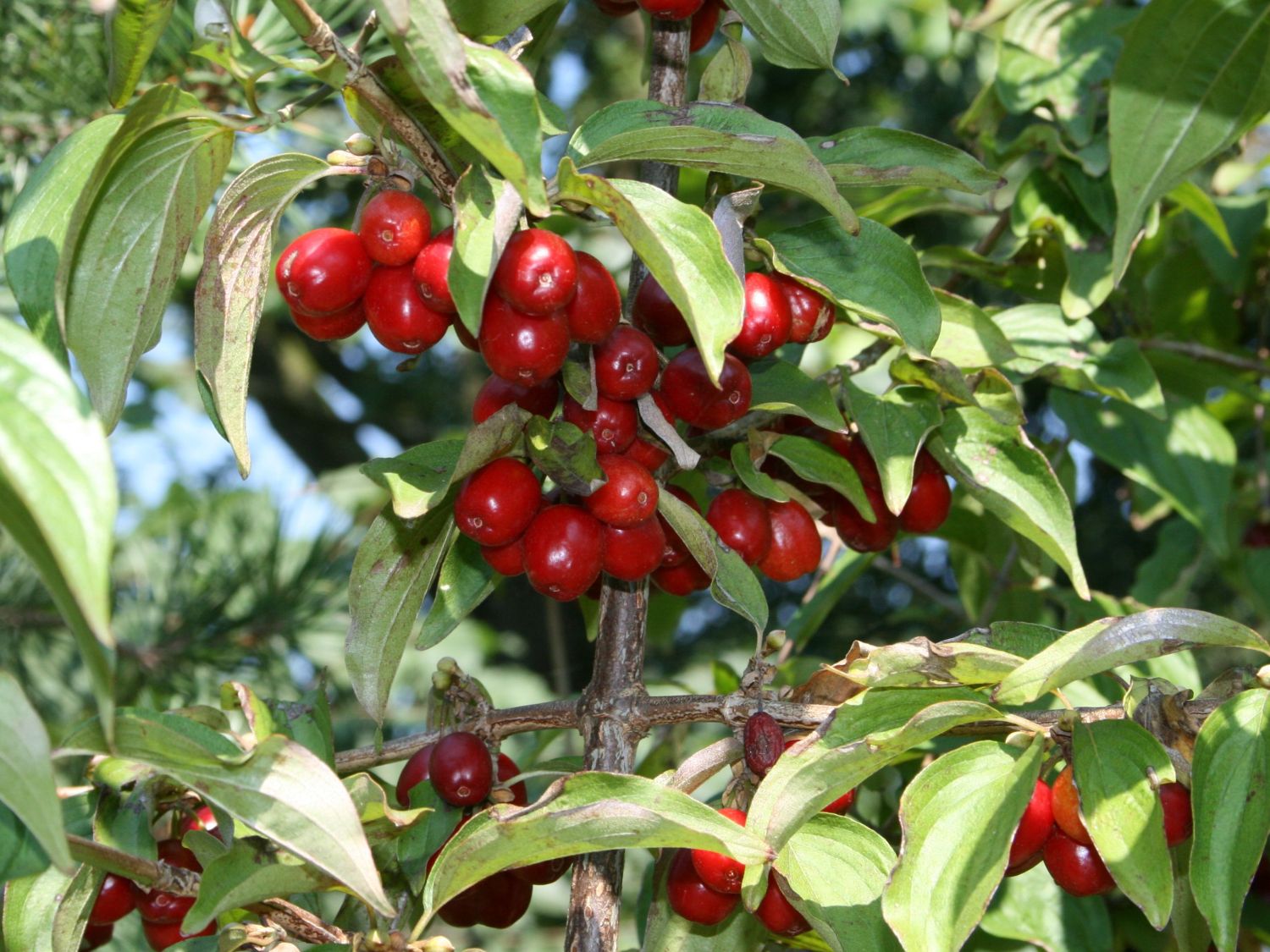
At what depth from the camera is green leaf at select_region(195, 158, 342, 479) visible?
751mm

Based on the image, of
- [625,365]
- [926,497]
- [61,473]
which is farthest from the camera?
[926,497]

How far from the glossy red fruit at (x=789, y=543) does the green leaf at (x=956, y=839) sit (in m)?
0.22

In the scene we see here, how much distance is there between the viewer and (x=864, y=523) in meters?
0.99

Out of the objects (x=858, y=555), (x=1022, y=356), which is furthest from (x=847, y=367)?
(x=858, y=555)

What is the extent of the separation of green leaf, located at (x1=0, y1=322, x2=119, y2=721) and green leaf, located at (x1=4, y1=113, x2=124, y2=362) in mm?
235

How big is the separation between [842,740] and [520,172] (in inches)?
14.8

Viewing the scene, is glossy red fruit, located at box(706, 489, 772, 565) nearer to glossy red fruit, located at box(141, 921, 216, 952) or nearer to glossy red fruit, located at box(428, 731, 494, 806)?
glossy red fruit, located at box(428, 731, 494, 806)

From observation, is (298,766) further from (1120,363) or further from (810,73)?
(810,73)

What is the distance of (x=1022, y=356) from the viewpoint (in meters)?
1.16

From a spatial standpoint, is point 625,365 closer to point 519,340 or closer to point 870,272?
point 519,340

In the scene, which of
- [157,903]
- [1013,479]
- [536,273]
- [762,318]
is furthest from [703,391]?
[157,903]

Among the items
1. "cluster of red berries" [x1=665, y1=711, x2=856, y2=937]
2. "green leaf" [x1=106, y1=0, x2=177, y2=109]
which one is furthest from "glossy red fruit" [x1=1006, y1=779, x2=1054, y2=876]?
"green leaf" [x1=106, y1=0, x2=177, y2=109]

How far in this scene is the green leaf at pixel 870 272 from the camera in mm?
853

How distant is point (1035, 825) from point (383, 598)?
0.44 meters
